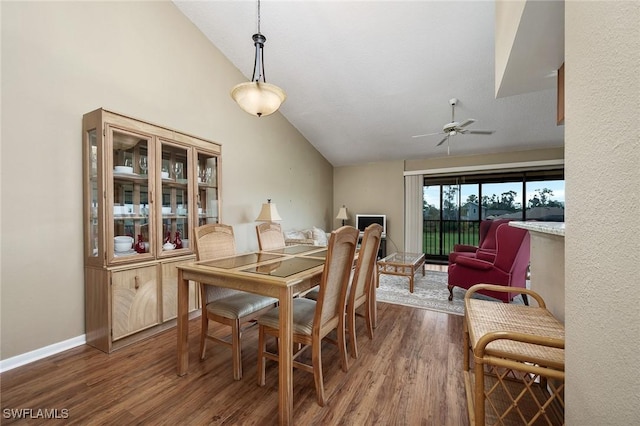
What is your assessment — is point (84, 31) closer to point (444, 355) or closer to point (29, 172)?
point (29, 172)

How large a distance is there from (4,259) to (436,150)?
20.6ft

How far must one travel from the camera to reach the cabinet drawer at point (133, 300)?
2215 mm

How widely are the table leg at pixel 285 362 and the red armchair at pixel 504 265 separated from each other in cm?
257

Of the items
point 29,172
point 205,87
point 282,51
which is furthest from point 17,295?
point 282,51

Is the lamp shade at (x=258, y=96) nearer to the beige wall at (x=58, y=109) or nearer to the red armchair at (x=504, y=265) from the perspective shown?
the beige wall at (x=58, y=109)

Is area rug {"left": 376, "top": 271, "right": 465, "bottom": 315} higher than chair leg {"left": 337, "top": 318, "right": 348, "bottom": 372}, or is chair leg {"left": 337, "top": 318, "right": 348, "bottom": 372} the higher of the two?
chair leg {"left": 337, "top": 318, "right": 348, "bottom": 372}

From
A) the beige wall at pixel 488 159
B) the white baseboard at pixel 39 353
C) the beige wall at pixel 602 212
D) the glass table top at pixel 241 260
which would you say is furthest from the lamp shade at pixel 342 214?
the beige wall at pixel 602 212

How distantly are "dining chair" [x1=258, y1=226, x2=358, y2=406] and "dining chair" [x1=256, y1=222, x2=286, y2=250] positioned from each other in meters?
1.01

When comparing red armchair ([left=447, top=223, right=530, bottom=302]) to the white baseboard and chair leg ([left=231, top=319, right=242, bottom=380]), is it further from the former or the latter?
the white baseboard

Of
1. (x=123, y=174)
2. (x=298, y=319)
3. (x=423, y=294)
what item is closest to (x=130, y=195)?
(x=123, y=174)

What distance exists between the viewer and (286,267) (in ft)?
6.04

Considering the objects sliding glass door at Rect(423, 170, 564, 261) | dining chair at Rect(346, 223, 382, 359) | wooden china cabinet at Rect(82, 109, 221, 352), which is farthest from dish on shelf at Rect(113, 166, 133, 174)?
sliding glass door at Rect(423, 170, 564, 261)

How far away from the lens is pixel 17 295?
204 cm

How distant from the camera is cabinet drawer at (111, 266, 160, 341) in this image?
2.21 meters
